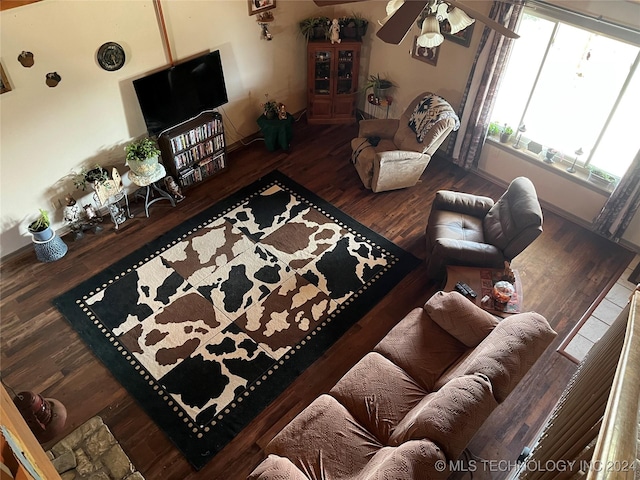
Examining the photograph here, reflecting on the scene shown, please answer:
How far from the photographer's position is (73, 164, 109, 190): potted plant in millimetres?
5168

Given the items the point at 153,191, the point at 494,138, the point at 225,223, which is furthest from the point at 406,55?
the point at 153,191

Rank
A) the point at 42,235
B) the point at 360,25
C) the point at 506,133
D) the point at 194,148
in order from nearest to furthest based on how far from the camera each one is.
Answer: the point at 42,235
the point at 194,148
the point at 506,133
the point at 360,25

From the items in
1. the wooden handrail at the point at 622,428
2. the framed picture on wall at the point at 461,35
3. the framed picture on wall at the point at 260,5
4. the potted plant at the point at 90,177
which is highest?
the wooden handrail at the point at 622,428

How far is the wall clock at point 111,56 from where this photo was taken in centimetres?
479

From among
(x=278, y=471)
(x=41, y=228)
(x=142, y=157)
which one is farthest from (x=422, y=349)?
(x=41, y=228)

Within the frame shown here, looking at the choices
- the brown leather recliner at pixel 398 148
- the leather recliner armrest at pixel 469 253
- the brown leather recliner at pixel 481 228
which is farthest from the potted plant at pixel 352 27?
the leather recliner armrest at pixel 469 253

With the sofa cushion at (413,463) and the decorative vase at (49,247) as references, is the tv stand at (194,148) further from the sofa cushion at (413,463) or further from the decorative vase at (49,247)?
the sofa cushion at (413,463)

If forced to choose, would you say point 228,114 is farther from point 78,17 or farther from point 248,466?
point 248,466

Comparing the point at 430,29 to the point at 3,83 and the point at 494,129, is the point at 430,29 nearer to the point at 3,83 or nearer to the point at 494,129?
the point at 494,129

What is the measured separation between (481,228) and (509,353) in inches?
75.8

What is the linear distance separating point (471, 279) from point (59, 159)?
13.8 feet

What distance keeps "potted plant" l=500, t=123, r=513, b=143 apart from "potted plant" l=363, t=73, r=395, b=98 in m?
1.68

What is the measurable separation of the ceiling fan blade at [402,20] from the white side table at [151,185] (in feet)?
11.5

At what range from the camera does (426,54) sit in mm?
6223
